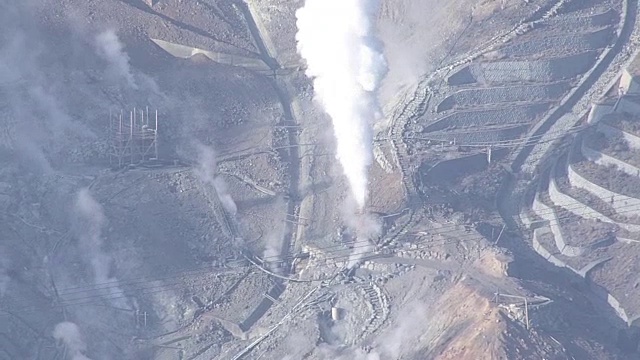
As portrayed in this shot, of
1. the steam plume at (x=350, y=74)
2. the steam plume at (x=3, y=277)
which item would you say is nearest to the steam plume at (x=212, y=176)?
the steam plume at (x=350, y=74)

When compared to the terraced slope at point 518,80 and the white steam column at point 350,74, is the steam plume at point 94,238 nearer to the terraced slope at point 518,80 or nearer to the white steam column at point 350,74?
the white steam column at point 350,74

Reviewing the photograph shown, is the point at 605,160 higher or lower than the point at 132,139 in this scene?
lower

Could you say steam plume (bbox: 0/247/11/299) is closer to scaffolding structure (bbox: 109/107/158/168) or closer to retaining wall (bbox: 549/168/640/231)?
scaffolding structure (bbox: 109/107/158/168)

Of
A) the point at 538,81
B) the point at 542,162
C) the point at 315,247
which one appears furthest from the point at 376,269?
the point at 538,81

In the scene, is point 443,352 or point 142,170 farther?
point 142,170

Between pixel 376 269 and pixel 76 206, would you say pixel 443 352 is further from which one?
pixel 76 206

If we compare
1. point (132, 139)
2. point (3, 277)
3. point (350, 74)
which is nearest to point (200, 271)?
point (132, 139)

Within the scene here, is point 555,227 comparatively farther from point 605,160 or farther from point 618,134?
point 618,134
